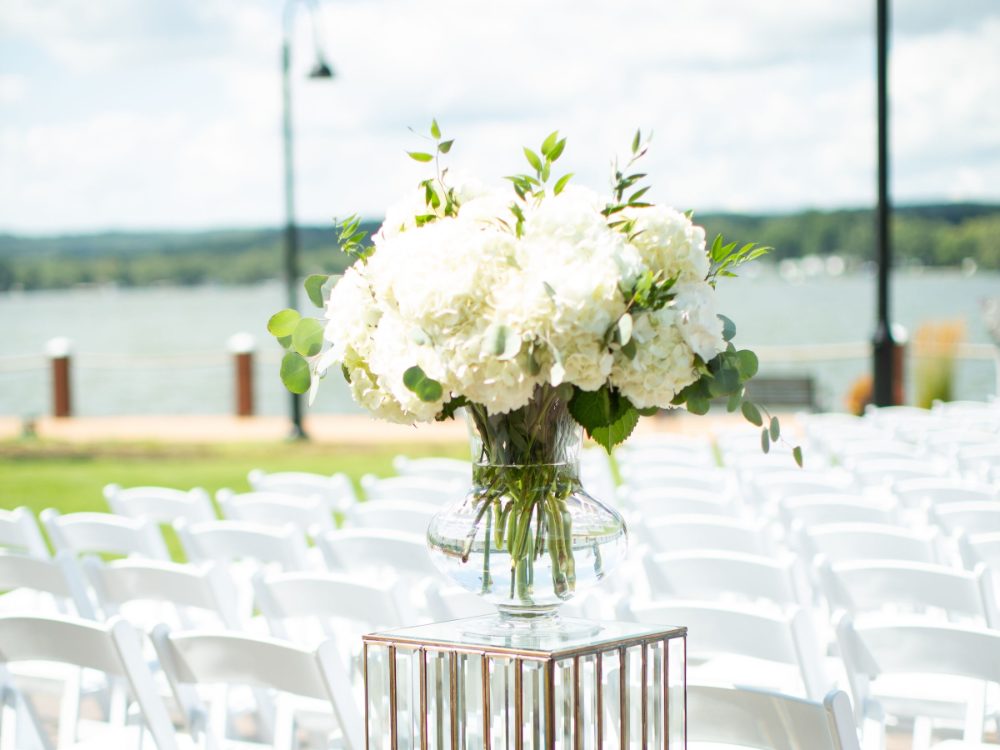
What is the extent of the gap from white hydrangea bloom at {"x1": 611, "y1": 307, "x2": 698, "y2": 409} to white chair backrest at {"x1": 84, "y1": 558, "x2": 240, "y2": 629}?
6.79 feet

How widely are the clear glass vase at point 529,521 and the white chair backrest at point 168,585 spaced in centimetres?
176

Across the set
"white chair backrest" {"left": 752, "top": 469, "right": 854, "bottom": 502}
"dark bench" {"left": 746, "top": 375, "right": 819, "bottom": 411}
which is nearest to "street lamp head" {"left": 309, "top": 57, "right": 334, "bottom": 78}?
"dark bench" {"left": 746, "top": 375, "right": 819, "bottom": 411}

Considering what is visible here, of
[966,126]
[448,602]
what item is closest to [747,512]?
[448,602]

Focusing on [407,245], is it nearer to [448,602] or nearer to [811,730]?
[811,730]

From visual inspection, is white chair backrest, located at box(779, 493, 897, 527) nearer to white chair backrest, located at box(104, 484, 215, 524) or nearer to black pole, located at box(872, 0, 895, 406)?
white chair backrest, located at box(104, 484, 215, 524)

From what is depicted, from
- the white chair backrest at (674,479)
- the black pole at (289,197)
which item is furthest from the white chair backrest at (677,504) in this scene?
the black pole at (289,197)

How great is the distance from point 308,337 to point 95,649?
1.15m

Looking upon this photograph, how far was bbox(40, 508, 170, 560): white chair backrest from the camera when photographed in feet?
17.0

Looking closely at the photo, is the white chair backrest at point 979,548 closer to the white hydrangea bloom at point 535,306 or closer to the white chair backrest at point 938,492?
the white chair backrest at point 938,492

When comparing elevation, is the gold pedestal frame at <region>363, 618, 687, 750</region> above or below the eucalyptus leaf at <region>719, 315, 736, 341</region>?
below

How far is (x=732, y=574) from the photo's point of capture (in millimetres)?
4059

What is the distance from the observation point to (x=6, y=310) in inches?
3049

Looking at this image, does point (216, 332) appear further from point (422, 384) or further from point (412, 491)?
point (422, 384)

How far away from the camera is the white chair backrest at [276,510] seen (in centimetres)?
599
